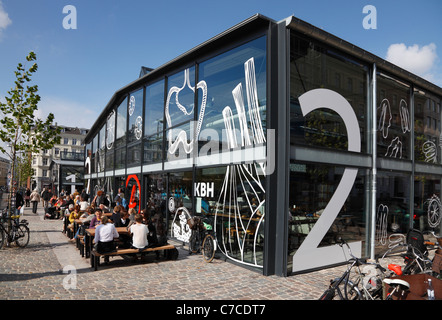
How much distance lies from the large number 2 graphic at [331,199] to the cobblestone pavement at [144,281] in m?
0.33

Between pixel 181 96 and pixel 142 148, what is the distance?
397cm

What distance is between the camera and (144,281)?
6.98 m

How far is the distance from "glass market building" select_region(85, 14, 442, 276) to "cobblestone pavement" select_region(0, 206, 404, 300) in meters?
0.68

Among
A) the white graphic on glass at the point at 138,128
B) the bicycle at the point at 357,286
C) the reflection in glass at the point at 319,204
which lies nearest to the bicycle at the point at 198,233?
the reflection in glass at the point at 319,204

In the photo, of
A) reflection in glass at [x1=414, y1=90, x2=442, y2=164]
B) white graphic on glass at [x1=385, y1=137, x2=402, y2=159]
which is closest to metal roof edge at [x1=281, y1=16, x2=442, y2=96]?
reflection in glass at [x1=414, y1=90, x2=442, y2=164]

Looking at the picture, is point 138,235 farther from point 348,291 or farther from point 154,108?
point 154,108

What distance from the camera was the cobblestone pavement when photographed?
20.0 feet

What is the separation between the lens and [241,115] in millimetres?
8914

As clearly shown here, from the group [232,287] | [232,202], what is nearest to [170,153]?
[232,202]

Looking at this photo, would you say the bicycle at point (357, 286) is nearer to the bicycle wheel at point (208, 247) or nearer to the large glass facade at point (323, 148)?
the large glass facade at point (323, 148)

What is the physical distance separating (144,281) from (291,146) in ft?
14.8

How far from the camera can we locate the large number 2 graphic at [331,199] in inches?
320
